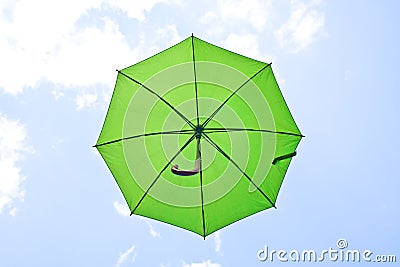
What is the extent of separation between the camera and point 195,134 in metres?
7.64

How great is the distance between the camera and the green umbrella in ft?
24.8

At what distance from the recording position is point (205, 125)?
7.66 metres

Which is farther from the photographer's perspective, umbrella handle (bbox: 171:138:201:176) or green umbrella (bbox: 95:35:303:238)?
umbrella handle (bbox: 171:138:201:176)

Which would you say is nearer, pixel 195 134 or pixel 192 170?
pixel 195 134

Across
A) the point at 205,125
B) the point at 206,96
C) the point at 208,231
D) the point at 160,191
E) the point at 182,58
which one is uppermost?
the point at 182,58

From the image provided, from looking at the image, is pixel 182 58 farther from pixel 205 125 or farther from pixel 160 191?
pixel 160 191

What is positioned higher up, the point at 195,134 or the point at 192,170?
the point at 195,134

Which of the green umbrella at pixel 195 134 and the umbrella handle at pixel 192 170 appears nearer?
the green umbrella at pixel 195 134

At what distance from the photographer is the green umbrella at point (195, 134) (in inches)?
297

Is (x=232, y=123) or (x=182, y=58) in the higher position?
(x=182, y=58)

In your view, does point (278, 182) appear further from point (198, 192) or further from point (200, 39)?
point (200, 39)

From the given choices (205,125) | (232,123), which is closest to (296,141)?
(232,123)

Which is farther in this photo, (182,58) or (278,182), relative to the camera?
(278,182)

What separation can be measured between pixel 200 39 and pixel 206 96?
3.86ft
